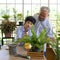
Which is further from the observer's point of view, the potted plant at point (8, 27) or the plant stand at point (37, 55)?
the potted plant at point (8, 27)

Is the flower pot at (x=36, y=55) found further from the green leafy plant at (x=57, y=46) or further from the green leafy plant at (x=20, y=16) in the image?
the green leafy plant at (x=20, y=16)

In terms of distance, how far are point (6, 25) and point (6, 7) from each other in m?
2.23

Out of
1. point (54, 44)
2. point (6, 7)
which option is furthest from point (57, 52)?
point (6, 7)

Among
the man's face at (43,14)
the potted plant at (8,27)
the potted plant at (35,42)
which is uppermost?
the man's face at (43,14)

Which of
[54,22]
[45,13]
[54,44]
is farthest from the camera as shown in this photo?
[54,22]

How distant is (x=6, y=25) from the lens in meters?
5.58

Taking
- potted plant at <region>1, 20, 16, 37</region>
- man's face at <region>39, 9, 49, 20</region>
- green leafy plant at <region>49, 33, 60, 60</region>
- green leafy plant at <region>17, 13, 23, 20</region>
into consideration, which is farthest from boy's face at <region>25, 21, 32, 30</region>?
green leafy plant at <region>17, 13, 23, 20</region>

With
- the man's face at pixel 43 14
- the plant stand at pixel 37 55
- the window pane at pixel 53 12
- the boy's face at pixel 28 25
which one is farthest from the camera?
the window pane at pixel 53 12

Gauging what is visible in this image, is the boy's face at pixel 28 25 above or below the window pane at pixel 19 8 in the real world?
below

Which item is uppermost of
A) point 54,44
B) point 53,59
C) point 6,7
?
point 6,7

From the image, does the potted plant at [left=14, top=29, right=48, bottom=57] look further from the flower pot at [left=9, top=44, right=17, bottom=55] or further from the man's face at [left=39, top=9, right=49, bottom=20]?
the man's face at [left=39, top=9, right=49, bottom=20]

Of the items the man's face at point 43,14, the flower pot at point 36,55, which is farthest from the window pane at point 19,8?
the flower pot at point 36,55

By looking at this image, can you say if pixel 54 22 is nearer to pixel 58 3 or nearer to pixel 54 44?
pixel 58 3

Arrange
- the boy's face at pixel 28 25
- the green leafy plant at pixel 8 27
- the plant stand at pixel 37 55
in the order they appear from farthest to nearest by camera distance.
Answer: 1. the green leafy plant at pixel 8 27
2. the boy's face at pixel 28 25
3. the plant stand at pixel 37 55
